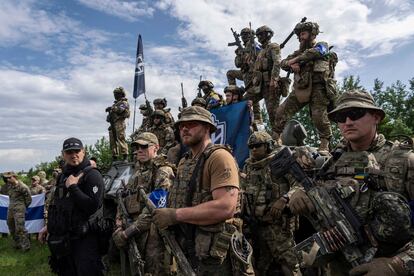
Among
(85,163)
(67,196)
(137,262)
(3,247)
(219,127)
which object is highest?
(219,127)

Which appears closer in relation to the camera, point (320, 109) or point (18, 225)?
point (320, 109)

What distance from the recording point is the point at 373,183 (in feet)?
8.22

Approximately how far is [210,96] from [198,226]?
23.1 feet

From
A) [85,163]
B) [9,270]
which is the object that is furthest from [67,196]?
[9,270]

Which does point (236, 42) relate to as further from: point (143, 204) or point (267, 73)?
point (143, 204)

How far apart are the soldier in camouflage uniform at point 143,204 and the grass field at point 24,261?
3.60m

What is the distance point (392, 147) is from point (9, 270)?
7973mm

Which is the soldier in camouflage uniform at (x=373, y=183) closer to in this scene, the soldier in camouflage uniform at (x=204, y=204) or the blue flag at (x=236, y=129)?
the soldier in camouflage uniform at (x=204, y=204)

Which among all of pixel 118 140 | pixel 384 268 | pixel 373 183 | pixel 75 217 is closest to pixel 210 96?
pixel 118 140

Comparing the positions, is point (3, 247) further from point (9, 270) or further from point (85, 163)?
point (85, 163)

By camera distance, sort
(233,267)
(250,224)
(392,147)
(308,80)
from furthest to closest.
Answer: (308,80)
(250,224)
(233,267)
(392,147)

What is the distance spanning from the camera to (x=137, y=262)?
452 cm

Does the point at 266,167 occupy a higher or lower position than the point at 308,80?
lower

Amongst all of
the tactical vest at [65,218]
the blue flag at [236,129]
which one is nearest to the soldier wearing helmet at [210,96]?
the blue flag at [236,129]
